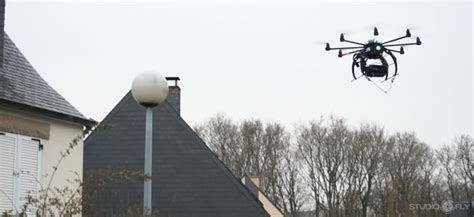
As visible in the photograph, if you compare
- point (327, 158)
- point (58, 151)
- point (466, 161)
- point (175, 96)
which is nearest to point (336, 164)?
point (327, 158)

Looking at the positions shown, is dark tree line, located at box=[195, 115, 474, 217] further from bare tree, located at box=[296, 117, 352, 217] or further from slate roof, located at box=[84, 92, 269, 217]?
slate roof, located at box=[84, 92, 269, 217]

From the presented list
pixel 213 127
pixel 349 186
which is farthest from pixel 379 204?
pixel 213 127

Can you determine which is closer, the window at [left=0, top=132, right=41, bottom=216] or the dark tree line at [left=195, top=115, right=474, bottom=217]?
the window at [left=0, top=132, right=41, bottom=216]

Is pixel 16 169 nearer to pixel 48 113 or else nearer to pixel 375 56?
Answer: pixel 48 113

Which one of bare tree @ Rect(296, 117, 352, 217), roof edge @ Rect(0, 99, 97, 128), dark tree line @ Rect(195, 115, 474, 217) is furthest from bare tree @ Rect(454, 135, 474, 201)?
roof edge @ Rect(0, 99, 97, 128)

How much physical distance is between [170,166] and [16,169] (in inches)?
430

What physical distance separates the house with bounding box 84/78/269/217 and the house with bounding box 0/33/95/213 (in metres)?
7.87

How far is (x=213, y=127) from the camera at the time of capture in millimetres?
54719

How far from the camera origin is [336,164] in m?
52.5

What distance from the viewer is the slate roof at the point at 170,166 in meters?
23.4

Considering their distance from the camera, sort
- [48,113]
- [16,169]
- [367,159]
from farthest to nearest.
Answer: [367,159]
[48,113]
[16,169]

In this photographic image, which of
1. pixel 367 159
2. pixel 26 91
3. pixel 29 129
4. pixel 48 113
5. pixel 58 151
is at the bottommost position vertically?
pixel 58 151

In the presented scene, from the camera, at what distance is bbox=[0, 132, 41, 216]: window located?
13.1m

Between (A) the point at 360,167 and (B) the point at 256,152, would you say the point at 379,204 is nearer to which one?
(A) the point at 360,167
